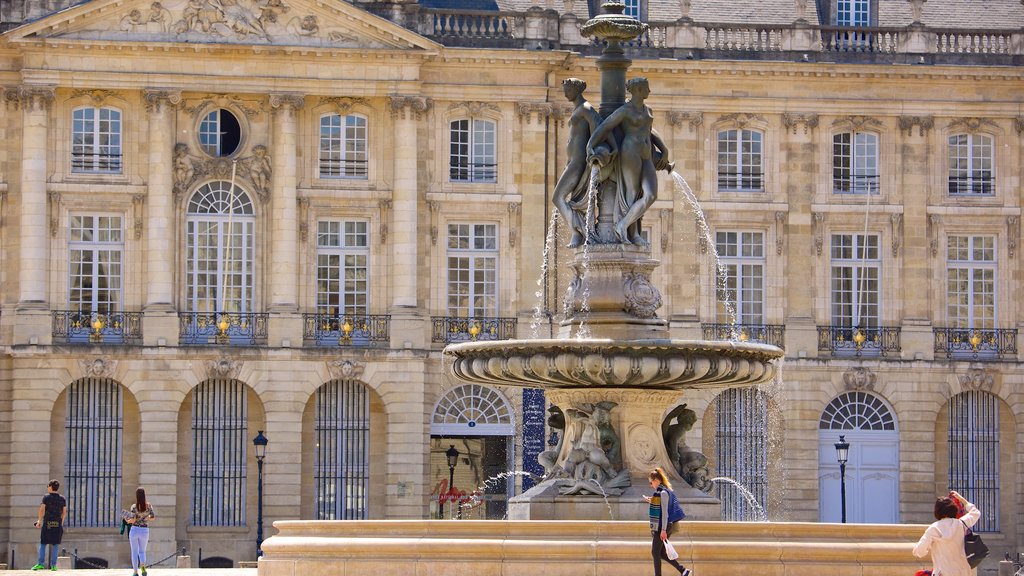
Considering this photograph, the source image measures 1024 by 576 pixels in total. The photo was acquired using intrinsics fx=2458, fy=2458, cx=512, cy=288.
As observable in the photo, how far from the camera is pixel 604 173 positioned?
28078 millimetres

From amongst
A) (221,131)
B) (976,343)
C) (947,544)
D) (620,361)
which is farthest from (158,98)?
(947,544)

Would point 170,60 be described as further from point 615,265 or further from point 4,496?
point 615,265

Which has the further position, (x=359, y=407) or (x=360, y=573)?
(x=359, y=407)

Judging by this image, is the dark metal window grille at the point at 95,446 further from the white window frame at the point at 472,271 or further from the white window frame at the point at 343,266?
the white window frame at the point at 472,271

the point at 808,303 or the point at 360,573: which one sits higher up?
the point at 808,303

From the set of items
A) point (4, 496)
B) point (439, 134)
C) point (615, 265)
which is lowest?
point (4, 496)

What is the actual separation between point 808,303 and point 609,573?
90.1 ft

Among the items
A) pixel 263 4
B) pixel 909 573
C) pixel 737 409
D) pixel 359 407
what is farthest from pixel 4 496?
pixel 909 573

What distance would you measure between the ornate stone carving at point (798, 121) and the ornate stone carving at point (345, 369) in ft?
34.1

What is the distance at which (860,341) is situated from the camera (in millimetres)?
51719

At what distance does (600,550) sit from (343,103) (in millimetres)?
26439

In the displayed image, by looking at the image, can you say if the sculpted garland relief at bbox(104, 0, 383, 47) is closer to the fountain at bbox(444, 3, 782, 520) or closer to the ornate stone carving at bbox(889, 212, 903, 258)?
the ornate stone carving at bbox(889, 212, 903, 258)

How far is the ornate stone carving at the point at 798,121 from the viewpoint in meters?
52.0

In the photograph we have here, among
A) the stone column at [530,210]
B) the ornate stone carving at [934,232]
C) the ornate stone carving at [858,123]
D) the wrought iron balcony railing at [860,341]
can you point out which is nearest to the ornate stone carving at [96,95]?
the stone column at [530,210]
